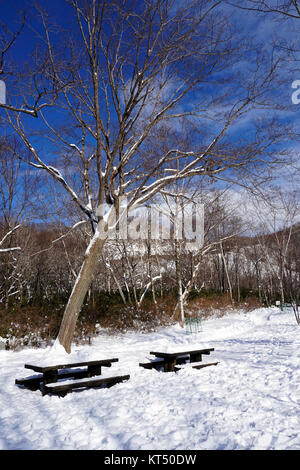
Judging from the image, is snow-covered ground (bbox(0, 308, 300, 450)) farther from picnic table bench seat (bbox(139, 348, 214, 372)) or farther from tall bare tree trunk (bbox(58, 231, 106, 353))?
tall bare tree trunk (bbox(58, 231, 106, 353))

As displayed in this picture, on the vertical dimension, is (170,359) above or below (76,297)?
below

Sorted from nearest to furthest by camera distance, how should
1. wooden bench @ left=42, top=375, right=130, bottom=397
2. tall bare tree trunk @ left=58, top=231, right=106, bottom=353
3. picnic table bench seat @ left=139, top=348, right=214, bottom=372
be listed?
wooden bench @ left=42, top=375, right=130, bottom=397 → picnic table bench seat @ left=139, top=348, right=214, bottom=372 → tall bare tree trunk @ left=58, top=231, right=106, bottom=353

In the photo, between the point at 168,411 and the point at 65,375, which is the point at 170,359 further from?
the point at 168,411

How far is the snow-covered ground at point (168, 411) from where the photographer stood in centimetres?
369

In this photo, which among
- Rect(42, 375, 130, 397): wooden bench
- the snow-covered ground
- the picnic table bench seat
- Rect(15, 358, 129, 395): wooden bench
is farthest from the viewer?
the picnic table bench seat

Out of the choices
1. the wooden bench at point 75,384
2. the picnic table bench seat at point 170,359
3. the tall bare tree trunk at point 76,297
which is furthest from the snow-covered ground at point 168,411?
the tall bare tree trunk at point 76,297

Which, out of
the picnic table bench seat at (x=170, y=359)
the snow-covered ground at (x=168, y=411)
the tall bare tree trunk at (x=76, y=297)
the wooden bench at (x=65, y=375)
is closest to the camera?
the snow-covered ground at (x=168, y=411)

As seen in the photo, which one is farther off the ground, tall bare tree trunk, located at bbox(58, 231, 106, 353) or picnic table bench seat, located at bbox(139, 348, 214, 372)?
tall bare tree trunk, located at bbox(58, 231, 106, 353)

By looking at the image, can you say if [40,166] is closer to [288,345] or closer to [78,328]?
[78,328]

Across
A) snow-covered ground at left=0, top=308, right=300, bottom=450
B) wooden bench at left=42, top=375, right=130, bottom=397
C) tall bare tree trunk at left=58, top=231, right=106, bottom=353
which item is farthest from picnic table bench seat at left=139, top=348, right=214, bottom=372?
tall bare tree trunk at left=58, top=231, right=106, bottom=353

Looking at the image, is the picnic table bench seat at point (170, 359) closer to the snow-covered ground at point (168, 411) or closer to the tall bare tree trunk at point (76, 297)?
the snow-covered ground at point (168, 411)

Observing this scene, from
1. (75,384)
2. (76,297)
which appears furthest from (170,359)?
(76,297)

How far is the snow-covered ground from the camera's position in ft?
12.1

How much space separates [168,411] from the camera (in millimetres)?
4648
